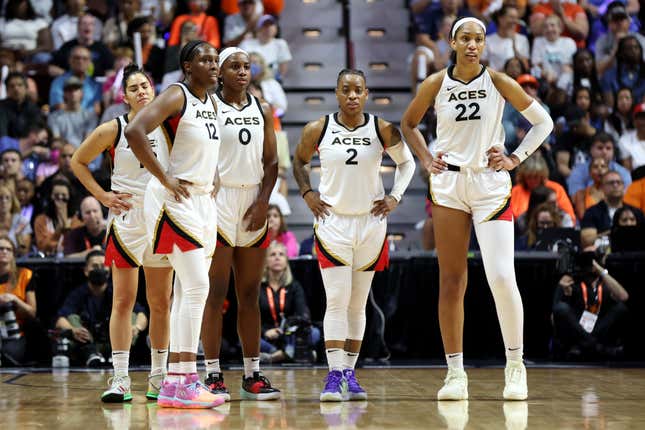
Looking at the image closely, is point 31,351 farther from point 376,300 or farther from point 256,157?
point 256,157

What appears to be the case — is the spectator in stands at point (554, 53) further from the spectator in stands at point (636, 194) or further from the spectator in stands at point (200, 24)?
the spectator in stands at point (200, 24)

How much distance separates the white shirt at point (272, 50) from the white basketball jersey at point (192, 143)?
282 inches

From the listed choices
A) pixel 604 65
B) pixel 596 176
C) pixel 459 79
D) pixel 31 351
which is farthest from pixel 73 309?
pixel 604 65

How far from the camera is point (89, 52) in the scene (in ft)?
43.2

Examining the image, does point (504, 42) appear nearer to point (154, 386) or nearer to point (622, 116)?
point (622, 116)

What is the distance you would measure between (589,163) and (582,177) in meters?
0.16

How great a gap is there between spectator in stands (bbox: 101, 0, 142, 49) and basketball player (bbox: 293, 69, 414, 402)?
7451 mm

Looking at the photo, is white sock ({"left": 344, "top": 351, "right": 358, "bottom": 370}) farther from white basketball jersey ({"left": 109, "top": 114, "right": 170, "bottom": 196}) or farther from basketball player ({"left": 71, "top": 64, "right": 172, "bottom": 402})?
white basketball jersey ({"left": 109, "top": 114, "right": 170, "bottom": 196})

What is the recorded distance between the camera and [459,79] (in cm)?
636

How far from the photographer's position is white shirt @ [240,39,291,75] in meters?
13.1

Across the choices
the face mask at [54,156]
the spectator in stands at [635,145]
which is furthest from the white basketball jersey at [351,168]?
the spectator in stands at [635,145]

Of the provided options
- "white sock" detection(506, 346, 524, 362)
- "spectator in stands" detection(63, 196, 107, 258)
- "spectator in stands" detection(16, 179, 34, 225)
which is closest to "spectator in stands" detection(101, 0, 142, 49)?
"spectator in stands" detection(16, 179, 34, 225)

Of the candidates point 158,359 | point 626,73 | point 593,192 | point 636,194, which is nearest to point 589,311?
point 636,194

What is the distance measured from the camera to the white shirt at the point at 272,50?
13.1 m
